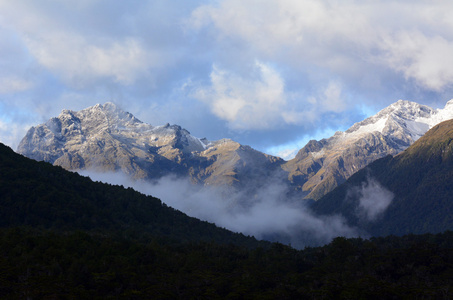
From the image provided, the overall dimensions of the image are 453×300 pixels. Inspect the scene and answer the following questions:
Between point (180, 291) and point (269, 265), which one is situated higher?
point (269, 265)

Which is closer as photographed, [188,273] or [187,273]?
[187,273]

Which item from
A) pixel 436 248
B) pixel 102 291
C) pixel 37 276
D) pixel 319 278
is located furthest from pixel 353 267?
pixel 37 276

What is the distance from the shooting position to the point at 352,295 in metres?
124

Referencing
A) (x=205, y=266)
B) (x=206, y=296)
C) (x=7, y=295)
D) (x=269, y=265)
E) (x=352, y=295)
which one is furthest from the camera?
(x=269, y=265)

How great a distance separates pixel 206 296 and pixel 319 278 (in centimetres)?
4518

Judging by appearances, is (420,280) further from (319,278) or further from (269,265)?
(269,265)

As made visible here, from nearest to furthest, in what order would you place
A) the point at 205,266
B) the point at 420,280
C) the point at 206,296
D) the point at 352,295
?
1. the point at 352,295
2. the point at 206,296
3. the point at 420,280
4. the point at 205,266

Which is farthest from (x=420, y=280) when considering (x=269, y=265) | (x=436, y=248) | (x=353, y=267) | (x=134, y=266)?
(x=134, y=266)

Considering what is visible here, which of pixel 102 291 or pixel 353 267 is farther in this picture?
pixel 353 267

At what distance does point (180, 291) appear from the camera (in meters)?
137

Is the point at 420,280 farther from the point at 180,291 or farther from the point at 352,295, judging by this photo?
the point at 180,291

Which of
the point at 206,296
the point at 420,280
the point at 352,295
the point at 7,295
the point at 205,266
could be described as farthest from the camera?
the point at 205,266

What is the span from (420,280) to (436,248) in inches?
1751

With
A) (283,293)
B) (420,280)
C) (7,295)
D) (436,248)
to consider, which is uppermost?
(436,248)
